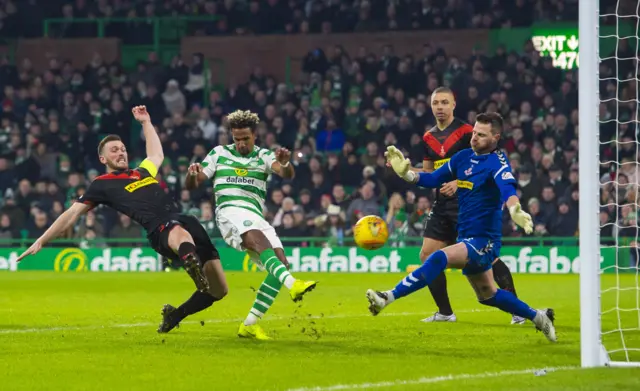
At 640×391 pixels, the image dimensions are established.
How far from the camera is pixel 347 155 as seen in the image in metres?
22.9

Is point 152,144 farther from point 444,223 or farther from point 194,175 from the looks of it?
point 444,223

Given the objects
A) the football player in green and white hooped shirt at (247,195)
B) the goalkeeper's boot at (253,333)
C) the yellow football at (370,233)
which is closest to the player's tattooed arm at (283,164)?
the football player in green and white hooped shirt at (247,195)

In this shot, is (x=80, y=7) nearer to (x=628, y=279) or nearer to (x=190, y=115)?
(x=190, y=115)

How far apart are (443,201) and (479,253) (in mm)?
2479

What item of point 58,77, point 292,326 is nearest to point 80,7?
point 58,77

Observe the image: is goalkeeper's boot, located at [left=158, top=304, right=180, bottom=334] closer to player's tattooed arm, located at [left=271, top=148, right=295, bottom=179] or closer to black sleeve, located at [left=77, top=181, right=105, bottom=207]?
black sleeve, located at [left=77, top=181, right=105, bottom=207]

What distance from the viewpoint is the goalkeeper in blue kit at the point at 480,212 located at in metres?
8.18

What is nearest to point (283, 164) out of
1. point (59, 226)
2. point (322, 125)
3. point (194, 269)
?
point (194, 269)

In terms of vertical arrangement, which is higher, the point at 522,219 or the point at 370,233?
the point at 522,219

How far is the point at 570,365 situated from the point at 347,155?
52.0ft

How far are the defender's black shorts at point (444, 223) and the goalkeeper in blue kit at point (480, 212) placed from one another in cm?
199

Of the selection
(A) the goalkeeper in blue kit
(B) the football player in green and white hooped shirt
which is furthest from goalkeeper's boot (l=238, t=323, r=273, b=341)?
(A) the goalkeeper in blue kit

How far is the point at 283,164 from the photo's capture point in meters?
8.92

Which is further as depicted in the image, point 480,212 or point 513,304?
point 513,304
